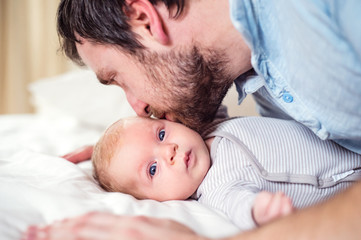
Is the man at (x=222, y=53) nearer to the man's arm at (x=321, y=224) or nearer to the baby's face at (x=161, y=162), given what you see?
the baby's face at (x=161, y=162)

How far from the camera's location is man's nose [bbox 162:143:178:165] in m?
1.04

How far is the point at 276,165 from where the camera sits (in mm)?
1011

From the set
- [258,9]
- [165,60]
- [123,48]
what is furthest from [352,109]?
[123,48]

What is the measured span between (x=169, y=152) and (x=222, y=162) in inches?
5.1

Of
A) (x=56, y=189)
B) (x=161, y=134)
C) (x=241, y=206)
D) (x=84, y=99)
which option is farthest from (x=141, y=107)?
(x=84, y=99)

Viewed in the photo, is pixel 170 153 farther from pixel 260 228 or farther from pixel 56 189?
pixel 260 228

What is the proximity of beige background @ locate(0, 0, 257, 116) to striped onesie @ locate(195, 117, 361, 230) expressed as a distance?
2251 millimetres

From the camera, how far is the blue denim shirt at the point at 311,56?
938 millimetres

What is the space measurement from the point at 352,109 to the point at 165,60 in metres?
0.48

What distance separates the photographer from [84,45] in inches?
45.9

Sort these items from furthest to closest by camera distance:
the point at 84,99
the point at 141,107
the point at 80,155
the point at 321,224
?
the point at 84,99 < the point at 80,155 < the point at 141,107 < the point at 321,224

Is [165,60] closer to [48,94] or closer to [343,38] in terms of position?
[343,38]

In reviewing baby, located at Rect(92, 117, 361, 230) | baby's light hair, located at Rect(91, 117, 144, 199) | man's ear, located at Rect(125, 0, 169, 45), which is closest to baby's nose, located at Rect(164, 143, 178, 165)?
baby, located at Rect(92, 117, 361, 230)

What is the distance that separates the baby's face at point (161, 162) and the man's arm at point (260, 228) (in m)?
0.29
